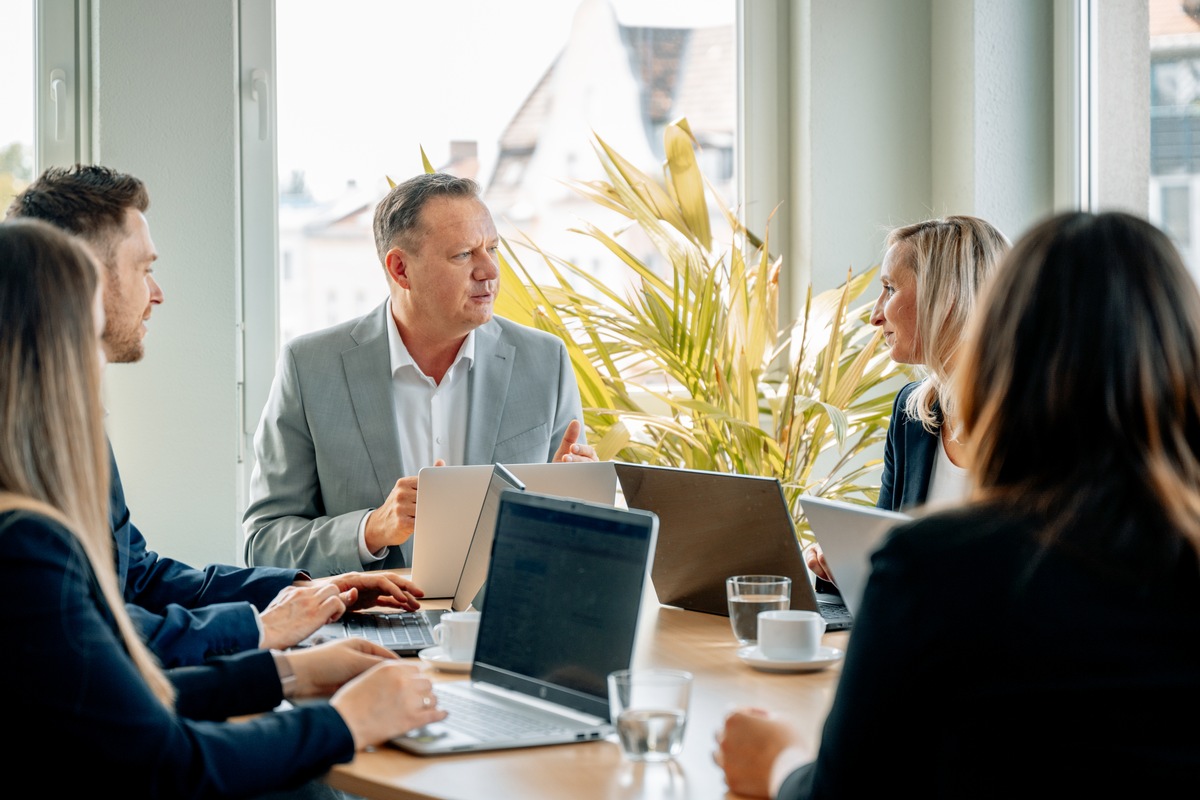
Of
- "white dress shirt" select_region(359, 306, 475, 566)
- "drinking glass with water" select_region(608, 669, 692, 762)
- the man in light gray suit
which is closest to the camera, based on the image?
"drinking glass with water" select_region(608, 669, 692, 762)

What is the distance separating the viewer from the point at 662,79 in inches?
163

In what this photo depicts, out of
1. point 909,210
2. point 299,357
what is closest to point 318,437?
point 299,357

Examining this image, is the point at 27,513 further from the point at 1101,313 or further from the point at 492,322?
the point at 492,322

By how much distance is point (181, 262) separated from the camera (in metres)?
3.60

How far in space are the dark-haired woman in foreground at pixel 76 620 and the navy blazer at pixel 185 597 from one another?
44 centimetres

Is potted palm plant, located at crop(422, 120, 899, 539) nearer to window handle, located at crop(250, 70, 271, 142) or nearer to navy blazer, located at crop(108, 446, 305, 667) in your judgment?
window handle, located at crop(250, 70, 271, 142)

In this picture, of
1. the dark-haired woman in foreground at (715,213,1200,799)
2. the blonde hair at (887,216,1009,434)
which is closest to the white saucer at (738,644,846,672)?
the dark-haired woman in foreground at (715,213,1200,799)

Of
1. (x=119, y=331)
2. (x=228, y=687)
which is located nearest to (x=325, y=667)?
(x=228, y=687)

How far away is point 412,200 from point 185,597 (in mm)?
1126

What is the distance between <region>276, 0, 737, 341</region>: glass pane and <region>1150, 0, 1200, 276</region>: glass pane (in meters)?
1.35

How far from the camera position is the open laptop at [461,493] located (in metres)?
2.12

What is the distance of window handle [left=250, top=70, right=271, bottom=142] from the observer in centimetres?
380

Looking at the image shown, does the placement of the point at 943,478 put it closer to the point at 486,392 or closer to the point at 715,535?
the point at 715,535

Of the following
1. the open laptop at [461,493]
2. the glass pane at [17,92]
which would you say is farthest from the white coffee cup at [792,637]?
the glass pane at [17,92]
